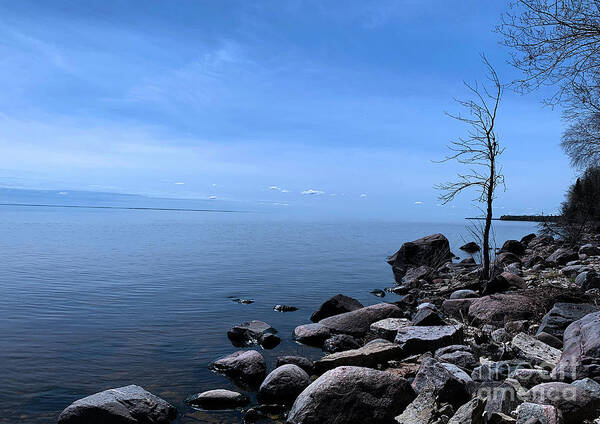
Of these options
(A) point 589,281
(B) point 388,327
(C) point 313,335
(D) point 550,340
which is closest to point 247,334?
(C) point 313,335

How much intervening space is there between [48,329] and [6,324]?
1426 mm

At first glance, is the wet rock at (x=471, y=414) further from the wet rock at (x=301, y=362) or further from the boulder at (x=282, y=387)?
the wet rock at (x=301, y=362)

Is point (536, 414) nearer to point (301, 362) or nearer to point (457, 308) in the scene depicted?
point (301, 362)

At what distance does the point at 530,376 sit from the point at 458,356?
4.62ft

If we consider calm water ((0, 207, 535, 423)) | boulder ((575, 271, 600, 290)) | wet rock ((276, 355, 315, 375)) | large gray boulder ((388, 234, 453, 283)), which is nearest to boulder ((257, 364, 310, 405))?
calm water ((0, 207, 535, 423))

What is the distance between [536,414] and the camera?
4883 mm

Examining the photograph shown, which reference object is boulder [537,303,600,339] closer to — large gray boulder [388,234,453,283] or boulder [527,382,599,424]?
boulder [527,382,599,424]

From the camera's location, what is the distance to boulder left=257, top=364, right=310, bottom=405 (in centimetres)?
730

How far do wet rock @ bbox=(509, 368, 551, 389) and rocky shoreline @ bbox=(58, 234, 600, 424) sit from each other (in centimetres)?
1

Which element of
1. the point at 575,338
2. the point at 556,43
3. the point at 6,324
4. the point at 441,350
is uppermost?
the point at 556,43

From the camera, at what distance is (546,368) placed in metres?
6.82

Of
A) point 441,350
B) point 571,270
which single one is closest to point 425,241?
point 571,270

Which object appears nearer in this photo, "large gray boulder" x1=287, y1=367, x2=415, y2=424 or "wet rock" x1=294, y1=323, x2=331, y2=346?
"large gray boulder" x1=287, y1=367, x2=415, y2=424

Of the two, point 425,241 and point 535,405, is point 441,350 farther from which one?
point 425,241
